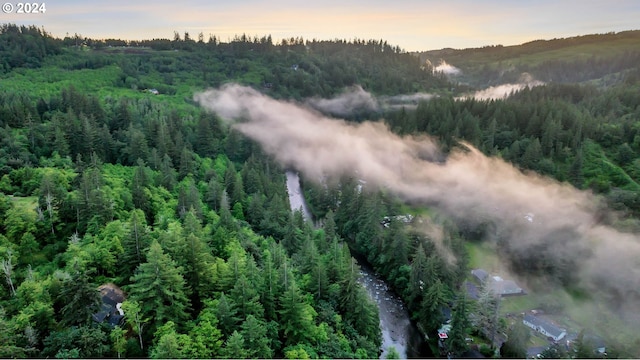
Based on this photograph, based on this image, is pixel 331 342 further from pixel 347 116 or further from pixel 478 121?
pixel 347 116

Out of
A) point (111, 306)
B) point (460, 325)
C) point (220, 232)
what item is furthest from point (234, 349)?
point (460, 325)

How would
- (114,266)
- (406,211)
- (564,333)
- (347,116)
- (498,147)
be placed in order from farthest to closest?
(347,116) < (498,147) < (406,211) < (564,333) < (114,266)

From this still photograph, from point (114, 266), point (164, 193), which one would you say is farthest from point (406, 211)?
point (114, 266)

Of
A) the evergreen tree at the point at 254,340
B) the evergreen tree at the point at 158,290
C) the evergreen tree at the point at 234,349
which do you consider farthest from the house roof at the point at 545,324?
the evergreen tree at the point at 158,290

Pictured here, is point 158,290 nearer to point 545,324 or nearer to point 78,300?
point 78,300

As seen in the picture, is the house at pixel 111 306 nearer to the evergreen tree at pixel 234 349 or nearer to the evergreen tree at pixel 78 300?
the evergreen tree at pixel 78 300

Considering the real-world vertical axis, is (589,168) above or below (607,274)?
above
